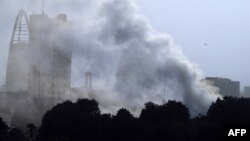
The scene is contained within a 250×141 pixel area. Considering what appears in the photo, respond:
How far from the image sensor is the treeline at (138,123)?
8312 centimetres

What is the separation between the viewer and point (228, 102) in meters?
97.2

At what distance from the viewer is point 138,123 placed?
86.2m

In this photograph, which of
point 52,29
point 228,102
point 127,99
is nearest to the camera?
point 228,102

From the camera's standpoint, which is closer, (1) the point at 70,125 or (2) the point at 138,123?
(2) the point at 138,123

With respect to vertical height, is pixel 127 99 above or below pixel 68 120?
above

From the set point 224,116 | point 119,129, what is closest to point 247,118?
point 224,116

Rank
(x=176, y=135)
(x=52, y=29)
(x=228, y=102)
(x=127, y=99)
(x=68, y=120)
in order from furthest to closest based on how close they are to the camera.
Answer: (x=52, y=29) < (x=127, y=99) < (x=228, y=102) < (x=68, y=120) < (x=176, y=135)

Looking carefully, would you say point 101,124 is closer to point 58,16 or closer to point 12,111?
point 12,111

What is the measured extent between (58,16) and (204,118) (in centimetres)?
10011

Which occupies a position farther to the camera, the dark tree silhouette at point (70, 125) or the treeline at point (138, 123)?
the dark tree silhouette at point (70, 125)

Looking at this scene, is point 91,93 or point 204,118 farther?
point 91,93

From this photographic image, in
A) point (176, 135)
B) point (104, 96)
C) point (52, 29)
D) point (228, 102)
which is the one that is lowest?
point (176, 135)

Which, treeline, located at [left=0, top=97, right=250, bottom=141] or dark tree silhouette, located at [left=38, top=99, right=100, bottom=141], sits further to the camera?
dark tree silhouette, located at [left=38, top=99, right=100, bottom=141]

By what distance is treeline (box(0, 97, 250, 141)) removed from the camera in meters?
83.1
